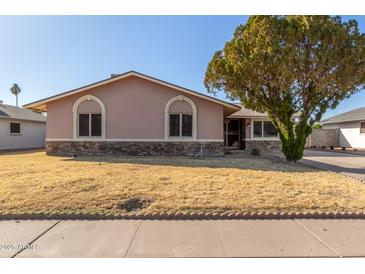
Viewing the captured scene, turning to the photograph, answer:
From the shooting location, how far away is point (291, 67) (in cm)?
956

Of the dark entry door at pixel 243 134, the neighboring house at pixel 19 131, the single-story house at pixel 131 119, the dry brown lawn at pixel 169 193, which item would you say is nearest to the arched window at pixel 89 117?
the single-story house at pixel 131 119

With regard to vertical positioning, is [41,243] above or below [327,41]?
below

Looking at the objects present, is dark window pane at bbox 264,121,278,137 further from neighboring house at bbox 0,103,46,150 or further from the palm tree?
the palm tree

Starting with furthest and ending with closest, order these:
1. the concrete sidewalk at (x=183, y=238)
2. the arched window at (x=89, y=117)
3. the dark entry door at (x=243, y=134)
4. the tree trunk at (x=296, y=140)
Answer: the dark entry door at (x=243, y=134)
the arched window at (x=89, y=117)
the tree trunk at (x=296, y=140)
the concrete sidewalk at (x=183, y=238)

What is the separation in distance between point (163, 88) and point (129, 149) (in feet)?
13.0

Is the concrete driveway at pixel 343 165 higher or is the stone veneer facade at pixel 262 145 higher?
the stone veneer facade at pixel 262 145

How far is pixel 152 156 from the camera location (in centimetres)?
1277

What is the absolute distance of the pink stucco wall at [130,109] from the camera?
508 inches

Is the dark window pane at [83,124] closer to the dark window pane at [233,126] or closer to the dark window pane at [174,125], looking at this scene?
the dark window pane at [174,125]

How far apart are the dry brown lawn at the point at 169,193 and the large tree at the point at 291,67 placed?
436cm

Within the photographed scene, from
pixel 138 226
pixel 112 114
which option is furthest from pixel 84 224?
pixel 112 114

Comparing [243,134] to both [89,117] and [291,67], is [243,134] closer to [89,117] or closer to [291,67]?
[291,67]

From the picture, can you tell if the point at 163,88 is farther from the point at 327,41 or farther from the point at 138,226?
the point at 138,226

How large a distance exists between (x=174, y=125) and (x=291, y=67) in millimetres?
6538
